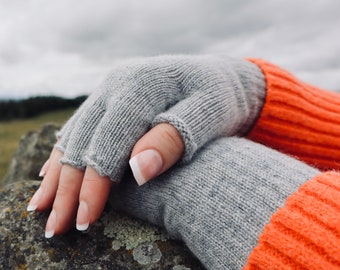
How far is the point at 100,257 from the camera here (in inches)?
69.9

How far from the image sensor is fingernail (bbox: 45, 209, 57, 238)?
1768 mm

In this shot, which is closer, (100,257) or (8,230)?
(100,257)

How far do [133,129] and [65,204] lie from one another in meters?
0.43

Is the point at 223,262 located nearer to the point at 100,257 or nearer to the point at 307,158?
the point at 100,257

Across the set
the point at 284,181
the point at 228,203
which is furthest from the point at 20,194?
the point at 284,181

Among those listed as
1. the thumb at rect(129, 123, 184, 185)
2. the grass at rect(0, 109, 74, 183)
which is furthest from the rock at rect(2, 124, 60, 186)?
the grass at rect(0, 109, 74, 183)

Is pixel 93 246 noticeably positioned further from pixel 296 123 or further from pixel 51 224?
pixel 296 123

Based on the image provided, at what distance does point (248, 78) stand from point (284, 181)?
2.91 ft

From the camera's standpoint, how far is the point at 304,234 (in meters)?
1.43

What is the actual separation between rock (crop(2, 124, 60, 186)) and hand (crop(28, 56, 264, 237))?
6.21ft

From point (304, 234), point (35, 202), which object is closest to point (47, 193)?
point (35, 202)

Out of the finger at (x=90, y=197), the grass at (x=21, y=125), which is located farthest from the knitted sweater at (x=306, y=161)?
the grass at (x=21, y=125)

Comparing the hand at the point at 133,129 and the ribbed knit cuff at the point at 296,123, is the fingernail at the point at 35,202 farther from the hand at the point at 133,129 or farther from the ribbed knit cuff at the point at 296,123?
the ribbed knit cuff at the point at 296,123

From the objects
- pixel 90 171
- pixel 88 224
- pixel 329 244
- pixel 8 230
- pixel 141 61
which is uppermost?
pixel 141 61
